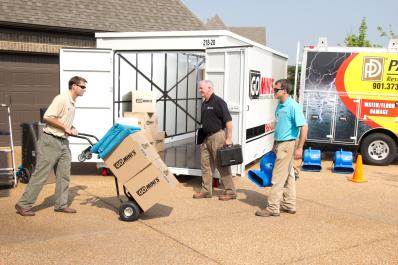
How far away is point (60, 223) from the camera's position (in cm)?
600

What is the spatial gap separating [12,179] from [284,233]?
499cm

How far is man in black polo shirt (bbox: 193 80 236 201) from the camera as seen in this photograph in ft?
23.4

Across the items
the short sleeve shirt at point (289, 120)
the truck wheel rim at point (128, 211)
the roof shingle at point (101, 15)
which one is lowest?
the truck wheel rim at point (128, 211)

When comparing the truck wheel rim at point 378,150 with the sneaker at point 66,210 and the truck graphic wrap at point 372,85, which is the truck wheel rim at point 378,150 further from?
the sneaker at point 66,210

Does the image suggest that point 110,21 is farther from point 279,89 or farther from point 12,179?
point 279,89

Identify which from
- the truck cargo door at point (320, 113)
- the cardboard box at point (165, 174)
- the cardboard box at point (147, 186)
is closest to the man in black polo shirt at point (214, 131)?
the cardboard box at point (165, 174)

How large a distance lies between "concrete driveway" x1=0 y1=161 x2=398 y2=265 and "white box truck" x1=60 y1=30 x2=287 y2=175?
55.7 inches

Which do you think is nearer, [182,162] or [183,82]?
[182,162]

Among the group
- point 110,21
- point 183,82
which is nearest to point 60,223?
point 183,82

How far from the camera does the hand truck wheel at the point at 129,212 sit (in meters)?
6.10

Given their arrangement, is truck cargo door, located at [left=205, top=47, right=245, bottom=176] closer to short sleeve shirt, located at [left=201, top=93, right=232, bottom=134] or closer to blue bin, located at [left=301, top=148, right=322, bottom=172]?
short sleeve shirt, located at [left=201, top=93, right=232, bottom=134]

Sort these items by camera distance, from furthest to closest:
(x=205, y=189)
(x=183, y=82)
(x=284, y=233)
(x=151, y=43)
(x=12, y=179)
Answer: (x=183, y=82), (x=151, y=43), (x=12, y=179), (x=205, y=189), (x=284, y=233)

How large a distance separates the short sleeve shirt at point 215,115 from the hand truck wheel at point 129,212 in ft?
5.97

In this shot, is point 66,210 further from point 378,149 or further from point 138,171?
point 378,149
